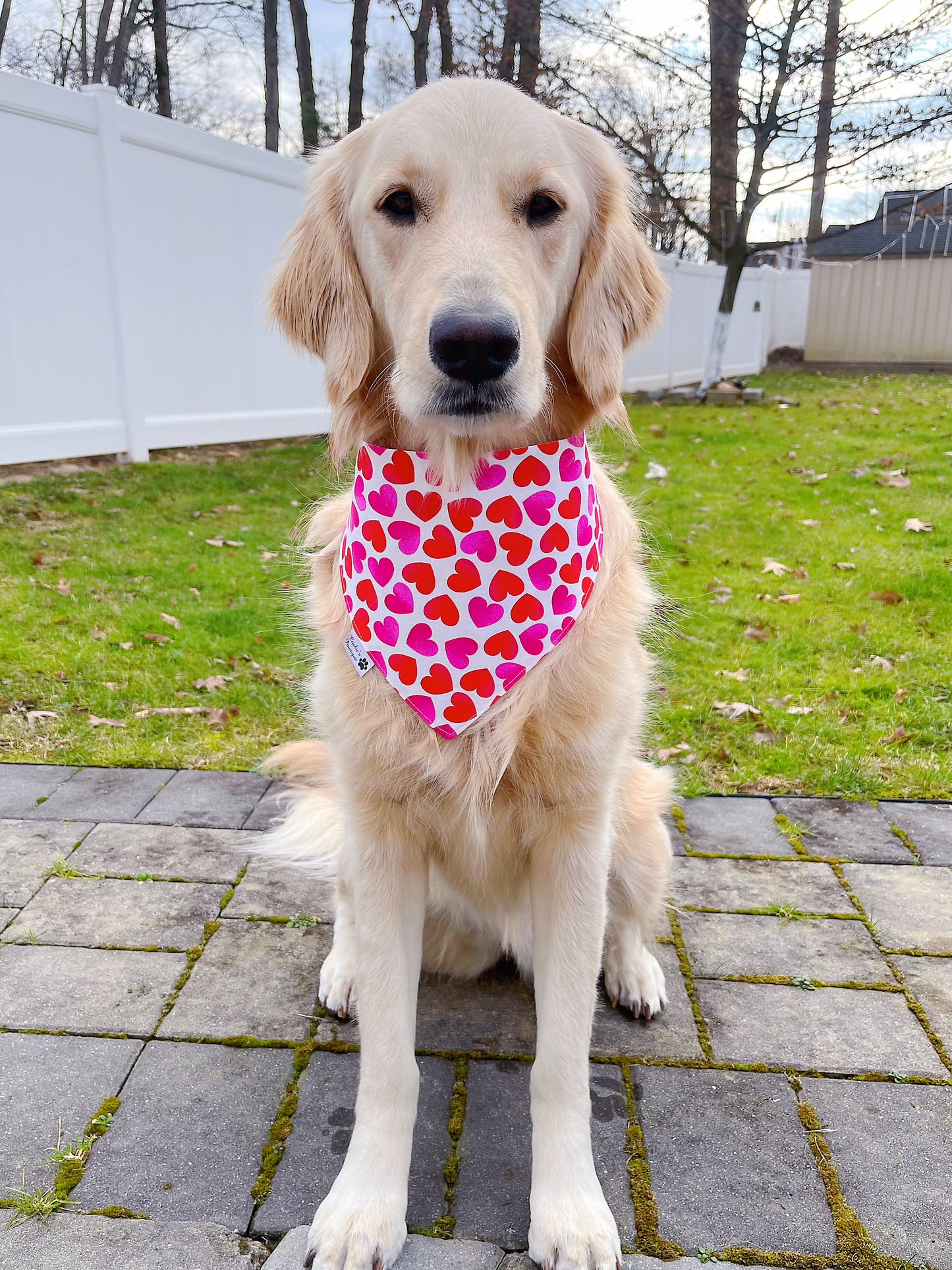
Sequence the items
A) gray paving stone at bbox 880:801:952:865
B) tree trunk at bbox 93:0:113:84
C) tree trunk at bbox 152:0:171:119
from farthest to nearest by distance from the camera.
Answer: tree trunk at bbox 93:0:113:84 → tree trunk at bbox 152:0:171:119 → gray paving stone at bbox 880:801:952:865

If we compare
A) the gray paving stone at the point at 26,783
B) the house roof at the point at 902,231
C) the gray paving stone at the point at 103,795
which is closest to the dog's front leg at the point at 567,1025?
the gray paving stone at the point at 103,795

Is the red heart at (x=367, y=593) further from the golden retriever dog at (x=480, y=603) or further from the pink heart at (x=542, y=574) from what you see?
the pink heart at (x=542, y=574)

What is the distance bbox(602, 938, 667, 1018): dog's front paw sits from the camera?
209cm

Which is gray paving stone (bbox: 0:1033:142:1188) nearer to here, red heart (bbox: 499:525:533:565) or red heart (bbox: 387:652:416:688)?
red heart (bbox: 387:652:416:688)

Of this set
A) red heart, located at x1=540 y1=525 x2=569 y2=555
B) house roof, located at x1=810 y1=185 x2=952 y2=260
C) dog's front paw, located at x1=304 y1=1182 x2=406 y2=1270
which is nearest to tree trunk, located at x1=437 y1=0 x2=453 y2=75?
house roof, located at x1=810 y1=185 x2=952 y2=260

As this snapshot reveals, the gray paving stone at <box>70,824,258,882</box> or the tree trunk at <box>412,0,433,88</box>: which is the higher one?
the tree trunk at <box>412,0,433,88</box>

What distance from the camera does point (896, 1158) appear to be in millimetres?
1687

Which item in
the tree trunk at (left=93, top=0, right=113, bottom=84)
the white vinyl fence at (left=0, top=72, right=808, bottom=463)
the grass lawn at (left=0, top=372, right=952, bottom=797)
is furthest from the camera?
the tree trunk at (left=93, top=0, right=113, bottom=84)

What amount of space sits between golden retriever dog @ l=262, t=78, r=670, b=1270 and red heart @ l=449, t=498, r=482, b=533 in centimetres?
3

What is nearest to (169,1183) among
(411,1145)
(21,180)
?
(411,1145)

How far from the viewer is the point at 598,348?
1.84 meters

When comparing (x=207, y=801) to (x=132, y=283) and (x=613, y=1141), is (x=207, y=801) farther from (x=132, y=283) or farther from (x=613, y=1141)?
(x=132, y=283)

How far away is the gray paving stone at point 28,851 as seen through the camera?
243 cm

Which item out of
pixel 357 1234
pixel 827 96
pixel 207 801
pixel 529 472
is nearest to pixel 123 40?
pixel 827 96
